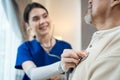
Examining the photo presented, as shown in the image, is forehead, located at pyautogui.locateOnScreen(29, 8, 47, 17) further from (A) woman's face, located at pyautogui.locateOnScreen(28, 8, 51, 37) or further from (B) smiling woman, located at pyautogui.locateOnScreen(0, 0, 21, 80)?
(B) smiling woman, located at pyautogui.locateOnScreen(0, 0, 21, 80)

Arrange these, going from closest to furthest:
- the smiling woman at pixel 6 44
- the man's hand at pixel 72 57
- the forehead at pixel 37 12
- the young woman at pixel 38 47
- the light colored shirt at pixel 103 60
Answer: the light colored shirt at pixel 103 60 < the man's hand at pixel 72 57 < the young woman at pixel 38 47 < the forehead at pixel 37 12 < the smiling woman at pixel 6 44

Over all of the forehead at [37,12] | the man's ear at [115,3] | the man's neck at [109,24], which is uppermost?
the man's ear at [115,3]

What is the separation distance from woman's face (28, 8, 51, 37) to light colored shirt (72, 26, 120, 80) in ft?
2.43

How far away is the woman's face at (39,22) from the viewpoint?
1.69 metres

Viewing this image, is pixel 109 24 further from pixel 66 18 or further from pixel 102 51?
pixel 66 18

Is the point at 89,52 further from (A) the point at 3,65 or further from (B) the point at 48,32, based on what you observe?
(A) the point at 3,65

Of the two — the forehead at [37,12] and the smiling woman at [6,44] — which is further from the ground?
the forehead at [37,12]

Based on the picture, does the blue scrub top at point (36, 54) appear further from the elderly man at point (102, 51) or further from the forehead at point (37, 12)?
the elderly man at point (102, 51)

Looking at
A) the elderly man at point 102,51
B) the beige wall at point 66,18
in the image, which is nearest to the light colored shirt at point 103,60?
the elderly man at point 102,51

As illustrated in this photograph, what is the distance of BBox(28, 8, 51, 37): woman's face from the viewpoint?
169 centimetres

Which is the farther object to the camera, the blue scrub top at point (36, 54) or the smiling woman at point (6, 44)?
the smiling woman at point (6, 44)

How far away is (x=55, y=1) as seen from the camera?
334 cm

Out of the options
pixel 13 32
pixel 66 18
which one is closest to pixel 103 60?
pixel 13 32

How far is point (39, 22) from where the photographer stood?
5.62 ft
